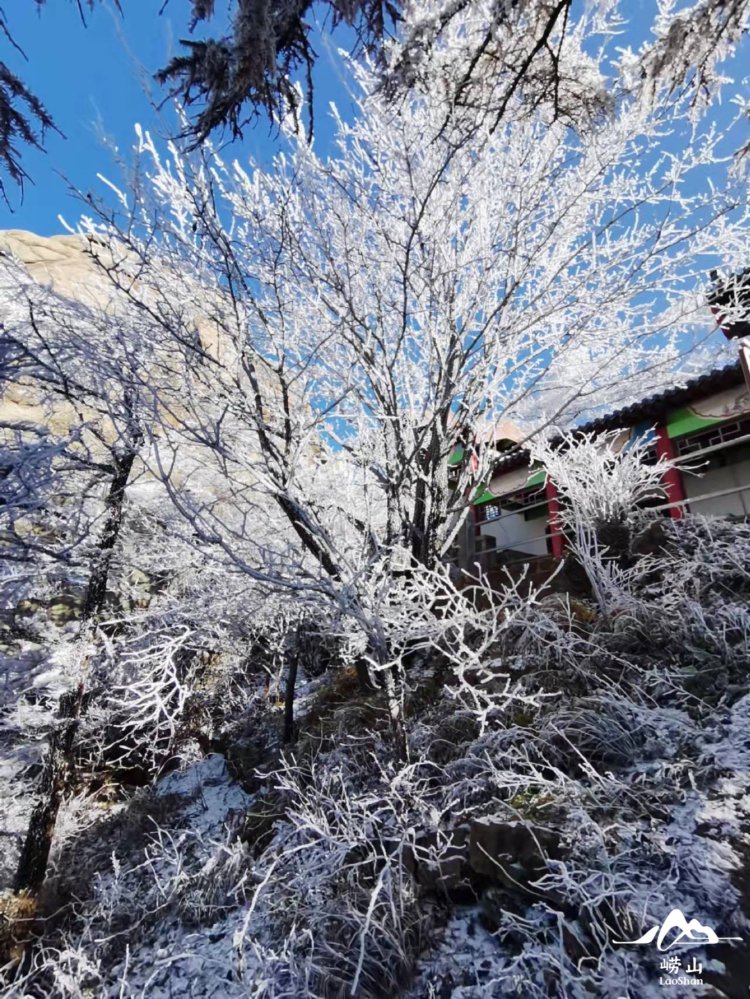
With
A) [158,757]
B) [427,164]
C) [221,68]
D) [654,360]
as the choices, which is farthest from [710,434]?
[158,757]

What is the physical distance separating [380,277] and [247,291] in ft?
4.39

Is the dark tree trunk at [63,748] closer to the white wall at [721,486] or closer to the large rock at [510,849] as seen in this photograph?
the large rock at [510,849]

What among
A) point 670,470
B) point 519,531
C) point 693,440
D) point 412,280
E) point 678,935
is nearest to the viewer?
point 678,935

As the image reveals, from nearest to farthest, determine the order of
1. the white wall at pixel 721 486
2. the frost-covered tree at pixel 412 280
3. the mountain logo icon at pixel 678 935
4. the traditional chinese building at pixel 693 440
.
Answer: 1. the mountain logo icon at pixel 678 935
2. the frost-covered tree at pixel 412 280
3. the traditional chinese building at pixel 693 440
4. the white wall at pixel 721 486

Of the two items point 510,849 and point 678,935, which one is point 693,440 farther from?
point 678,935

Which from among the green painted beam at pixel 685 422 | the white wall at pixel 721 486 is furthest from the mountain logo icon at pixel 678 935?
the green painted beam at pixel 685 422

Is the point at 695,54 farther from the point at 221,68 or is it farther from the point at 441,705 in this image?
the point at 441,705

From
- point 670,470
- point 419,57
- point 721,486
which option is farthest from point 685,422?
point 419,57

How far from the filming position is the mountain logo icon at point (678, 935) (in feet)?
5.76

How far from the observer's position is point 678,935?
1.80 meters

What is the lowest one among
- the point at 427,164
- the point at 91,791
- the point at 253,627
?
the point at 91,791

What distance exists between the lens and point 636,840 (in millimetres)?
2213

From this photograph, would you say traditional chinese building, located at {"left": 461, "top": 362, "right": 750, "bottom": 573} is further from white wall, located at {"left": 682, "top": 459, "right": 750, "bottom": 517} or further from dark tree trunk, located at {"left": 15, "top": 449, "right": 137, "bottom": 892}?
dark tree trunk, located at {"left": 15, "top": 449, "right": 137, "bottom": 892}

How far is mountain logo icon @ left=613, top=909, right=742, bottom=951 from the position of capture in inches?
69.2
